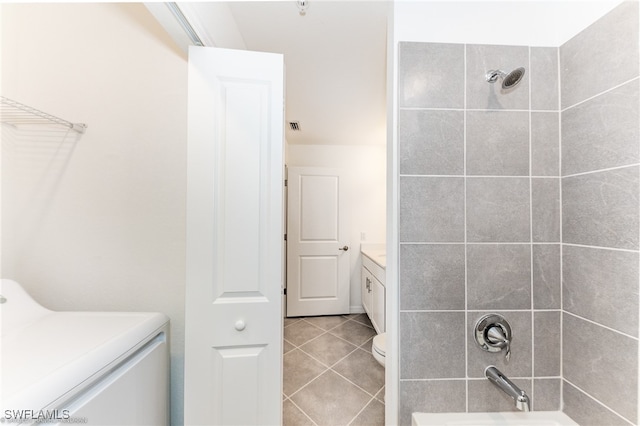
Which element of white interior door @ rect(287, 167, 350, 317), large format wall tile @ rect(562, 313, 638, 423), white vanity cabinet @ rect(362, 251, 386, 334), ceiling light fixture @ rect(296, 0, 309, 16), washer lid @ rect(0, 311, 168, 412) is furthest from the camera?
white interior door @ rect(287, 167, 350, 317)

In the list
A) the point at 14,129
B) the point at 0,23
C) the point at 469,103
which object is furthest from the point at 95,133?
the point at 469,103

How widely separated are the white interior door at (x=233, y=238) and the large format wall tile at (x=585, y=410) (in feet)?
3.83

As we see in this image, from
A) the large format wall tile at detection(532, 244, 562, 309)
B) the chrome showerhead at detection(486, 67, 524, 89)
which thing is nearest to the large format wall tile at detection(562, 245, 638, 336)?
the large format wall tile at detection(532, 244, 562, 309)

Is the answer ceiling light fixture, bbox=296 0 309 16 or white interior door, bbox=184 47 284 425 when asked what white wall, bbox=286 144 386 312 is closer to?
ceiling light fixture, bbox=296 0 309 16

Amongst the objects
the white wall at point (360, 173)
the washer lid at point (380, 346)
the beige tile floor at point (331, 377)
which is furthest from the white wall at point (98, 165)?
the white wall at point (360, 173)

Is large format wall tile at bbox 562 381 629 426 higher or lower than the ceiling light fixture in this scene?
lower

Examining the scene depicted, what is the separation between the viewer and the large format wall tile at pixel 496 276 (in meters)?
0.85

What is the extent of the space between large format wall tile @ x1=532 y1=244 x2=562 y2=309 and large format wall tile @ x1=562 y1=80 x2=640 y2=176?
32 cm

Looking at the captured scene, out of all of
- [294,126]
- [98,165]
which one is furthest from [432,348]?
[294,126]

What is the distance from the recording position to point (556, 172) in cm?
86

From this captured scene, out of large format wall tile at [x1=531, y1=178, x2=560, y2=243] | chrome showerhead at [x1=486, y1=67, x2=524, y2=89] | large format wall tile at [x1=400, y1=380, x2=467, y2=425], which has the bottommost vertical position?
large format wall tile at [x1=400, y1=380, x2=467, y2=425]

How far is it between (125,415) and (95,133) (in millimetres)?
1133

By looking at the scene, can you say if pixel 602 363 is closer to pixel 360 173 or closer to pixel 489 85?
pixel 489 85

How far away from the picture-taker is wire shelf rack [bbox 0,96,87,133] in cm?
86
